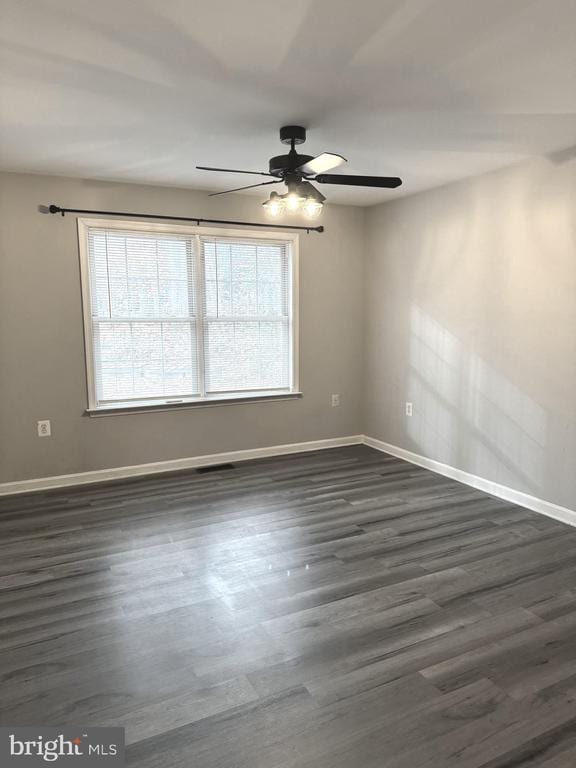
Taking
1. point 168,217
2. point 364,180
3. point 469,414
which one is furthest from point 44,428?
point 469,414

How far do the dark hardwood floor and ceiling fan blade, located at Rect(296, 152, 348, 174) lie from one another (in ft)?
7.02

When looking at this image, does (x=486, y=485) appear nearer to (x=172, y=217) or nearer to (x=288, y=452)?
(x=288, y=452)

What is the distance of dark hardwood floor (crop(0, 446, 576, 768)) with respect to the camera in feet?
5.67

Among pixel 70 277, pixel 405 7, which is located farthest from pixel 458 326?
pixel 70 277

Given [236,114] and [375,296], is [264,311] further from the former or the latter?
[236,114]

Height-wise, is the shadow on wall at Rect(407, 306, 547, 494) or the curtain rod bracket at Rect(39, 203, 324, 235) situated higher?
the curtain rod bracket at Rect(39, 203, 324, 235)

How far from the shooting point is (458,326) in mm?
4281

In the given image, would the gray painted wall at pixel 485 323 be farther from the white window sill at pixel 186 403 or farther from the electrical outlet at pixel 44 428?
Result: the electrical outlet at pixel 44 428

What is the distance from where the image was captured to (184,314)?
4578 millimetres

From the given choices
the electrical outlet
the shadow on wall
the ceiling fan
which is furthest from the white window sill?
the ceiling fan

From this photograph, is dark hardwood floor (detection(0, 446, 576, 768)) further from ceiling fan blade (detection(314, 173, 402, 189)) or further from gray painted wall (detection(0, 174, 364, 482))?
ceiling fan blade (detection(314, 173, 402, 189))

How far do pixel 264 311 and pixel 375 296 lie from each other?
1180 mm

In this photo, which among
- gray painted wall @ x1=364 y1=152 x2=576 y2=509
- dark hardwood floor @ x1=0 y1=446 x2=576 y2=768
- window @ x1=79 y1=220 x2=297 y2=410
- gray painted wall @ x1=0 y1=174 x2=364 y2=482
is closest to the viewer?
dark hardwood floor @ x1=0 y1=446 x2=576 y2=768

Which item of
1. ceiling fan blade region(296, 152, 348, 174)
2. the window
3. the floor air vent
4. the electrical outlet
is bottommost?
the floor air vent
